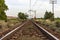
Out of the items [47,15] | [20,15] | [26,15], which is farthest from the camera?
[26,15]

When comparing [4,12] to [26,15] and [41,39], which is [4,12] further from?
[26,15]

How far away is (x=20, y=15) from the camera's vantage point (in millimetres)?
166250

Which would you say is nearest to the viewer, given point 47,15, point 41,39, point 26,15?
point 41,39

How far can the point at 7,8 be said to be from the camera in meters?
64.9

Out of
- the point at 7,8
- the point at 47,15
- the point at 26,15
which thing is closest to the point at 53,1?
the point at 7,8

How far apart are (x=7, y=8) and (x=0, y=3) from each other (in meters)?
6.36

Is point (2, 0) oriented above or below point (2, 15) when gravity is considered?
above

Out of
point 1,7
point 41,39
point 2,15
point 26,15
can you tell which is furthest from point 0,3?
point 26,15

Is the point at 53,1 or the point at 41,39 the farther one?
the point at 53,1

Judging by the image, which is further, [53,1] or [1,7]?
[53,1]

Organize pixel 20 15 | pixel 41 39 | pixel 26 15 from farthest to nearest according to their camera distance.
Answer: pixel 26 15
pixel 20 15
pixel 41 39

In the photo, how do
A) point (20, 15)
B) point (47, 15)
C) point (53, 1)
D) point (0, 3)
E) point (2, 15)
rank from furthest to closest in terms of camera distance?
point (20, 15), point (47, 15), point (53, 1), point (2, 15), point (0, 3)

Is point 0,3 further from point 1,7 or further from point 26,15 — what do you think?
point 26,15

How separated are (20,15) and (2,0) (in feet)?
347
